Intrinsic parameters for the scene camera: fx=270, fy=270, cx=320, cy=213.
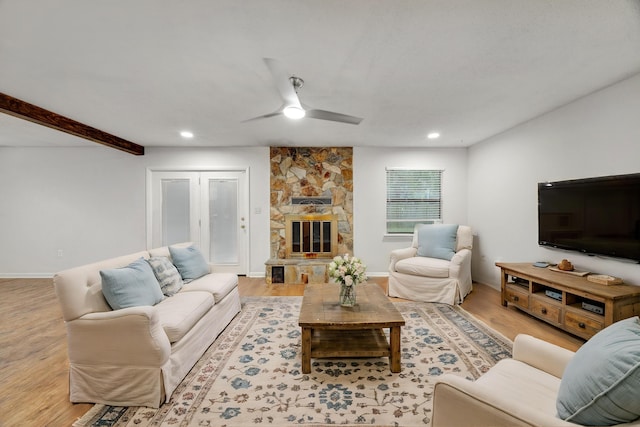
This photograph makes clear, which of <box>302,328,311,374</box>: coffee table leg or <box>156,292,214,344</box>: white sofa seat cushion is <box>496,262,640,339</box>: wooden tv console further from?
<box>156,292,214,344</box>: white sofa seat cushion

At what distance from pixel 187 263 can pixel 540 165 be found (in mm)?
4391

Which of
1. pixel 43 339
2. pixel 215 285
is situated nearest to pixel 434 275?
pixel 215 285

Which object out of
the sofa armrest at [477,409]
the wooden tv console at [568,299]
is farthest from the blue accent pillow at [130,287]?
the wooden tv console at [568,299]

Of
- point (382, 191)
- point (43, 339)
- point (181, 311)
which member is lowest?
point (43, 339)

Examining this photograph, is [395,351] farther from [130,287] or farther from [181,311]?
[130,287]

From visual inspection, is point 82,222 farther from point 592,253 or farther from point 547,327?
point 592,253

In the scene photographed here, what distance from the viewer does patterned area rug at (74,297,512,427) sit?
5.41 feet

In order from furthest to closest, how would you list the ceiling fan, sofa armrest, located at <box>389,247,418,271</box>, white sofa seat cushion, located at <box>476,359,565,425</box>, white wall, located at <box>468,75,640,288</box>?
sofa armrest, located at <box>389,247,418,271</box>
white wall, located at <box>468,75,640,288</box>
the ceiling fan
white sofa seat cushion, located at <box>476,359,565,425</box>

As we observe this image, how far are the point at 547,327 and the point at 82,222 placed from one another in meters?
7.12

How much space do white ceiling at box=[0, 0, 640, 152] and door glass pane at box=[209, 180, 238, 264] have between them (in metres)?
1.79

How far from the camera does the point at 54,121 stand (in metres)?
3.25

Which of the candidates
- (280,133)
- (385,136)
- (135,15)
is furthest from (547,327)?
(135,15)

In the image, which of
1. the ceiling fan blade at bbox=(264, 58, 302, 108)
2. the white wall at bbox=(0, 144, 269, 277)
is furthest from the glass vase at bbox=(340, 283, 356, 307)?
the white wall at bbox=(0, 144, 269, 277)

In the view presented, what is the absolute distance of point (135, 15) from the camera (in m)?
1.59
